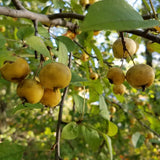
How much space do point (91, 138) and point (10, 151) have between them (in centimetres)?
50

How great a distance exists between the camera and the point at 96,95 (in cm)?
138

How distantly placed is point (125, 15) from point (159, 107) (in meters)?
3.17

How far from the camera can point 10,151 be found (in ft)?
2.82

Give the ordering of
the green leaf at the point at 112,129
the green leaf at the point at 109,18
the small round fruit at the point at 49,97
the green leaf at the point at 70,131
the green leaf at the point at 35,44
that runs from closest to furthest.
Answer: the green leaf at the point at 109,18 → the green leaf at the point at 35,44 → the small round fruit at the point at 49,97 → the green leaf at the point at 70,131 → the green leaf at the point at 112,129

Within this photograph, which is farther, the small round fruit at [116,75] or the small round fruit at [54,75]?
the small round fruit at [116,75]

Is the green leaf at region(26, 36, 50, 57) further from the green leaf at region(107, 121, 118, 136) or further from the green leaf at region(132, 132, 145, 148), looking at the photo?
the green leaf at region(132, 132, 145, 148)

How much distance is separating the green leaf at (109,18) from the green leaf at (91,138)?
88 centimetres

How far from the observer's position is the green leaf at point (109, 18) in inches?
13.3

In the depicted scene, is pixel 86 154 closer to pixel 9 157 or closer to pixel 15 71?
pixel 9 157

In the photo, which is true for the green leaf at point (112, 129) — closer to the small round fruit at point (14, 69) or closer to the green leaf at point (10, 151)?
the green leaf at point (10, 151)

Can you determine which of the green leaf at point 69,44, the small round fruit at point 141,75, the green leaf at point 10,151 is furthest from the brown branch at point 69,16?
the green leaf at point 10,151

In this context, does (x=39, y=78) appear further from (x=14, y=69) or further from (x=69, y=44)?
(x=69, y=44)

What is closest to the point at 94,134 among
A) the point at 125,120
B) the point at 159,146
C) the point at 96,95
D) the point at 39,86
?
the point at 96,95

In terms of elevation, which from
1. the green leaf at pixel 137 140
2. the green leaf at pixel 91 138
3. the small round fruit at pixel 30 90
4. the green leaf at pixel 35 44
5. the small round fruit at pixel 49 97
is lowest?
the green leaf at pixel 137 140
